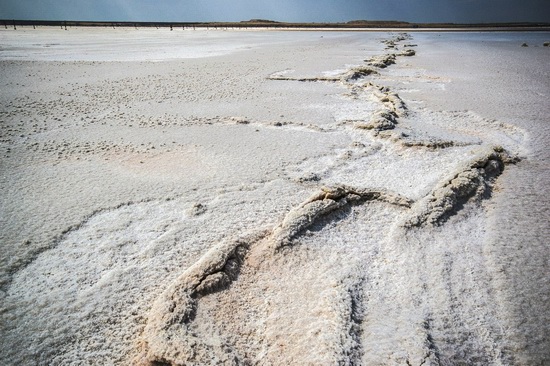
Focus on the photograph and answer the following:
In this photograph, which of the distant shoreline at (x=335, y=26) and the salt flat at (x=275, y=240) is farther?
the distant shoreline at (x=335, y=26)

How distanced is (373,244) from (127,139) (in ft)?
6.93

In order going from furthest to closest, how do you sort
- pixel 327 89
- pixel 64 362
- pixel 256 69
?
pixel 256 69
pixel 327 89
pixel 64 362

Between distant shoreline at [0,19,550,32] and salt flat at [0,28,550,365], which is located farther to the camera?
distant shoreline at [0,19,550,32]

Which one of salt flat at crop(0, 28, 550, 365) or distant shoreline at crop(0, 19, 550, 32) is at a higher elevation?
distant shoreline at crop(0, 19, 550, 32)

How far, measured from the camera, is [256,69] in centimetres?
636

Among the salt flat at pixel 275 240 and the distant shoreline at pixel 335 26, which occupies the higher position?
the distant shoreline at pixel 335 26

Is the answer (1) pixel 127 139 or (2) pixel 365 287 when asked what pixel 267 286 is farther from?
(1) pixel 127 139

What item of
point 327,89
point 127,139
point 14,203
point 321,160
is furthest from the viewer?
point 327,89

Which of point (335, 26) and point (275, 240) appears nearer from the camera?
point (275, 240)

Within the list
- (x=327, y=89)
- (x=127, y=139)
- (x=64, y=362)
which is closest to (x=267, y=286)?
(x=64, y=362)

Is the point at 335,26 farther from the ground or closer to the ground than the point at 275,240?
farther from the ground

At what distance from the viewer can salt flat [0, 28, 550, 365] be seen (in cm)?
100

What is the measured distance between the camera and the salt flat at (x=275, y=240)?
1.00m

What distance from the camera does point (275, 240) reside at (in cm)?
141
